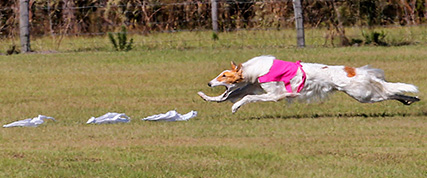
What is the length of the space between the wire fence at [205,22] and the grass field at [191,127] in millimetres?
1800

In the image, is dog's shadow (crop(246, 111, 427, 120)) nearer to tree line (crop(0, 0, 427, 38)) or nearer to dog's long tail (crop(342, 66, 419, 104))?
dog's long tail (crop(342, 66, 419, 104))

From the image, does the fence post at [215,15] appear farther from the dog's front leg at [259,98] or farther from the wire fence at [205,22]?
the dog's front leg at [259,98]

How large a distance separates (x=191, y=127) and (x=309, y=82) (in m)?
1.69

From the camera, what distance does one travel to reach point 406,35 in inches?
802

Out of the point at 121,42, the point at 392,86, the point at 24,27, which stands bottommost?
the point at 392,86

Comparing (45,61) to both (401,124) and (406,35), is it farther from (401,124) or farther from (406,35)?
(401,124)

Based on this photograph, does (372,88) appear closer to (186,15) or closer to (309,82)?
(309,82)

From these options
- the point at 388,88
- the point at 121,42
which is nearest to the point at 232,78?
the point at 388,88

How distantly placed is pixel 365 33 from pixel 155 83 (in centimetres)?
614

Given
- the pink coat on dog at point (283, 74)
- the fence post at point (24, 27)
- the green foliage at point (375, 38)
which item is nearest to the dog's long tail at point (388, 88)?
the pink coat on dog at point (283, 74)

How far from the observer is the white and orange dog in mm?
11477

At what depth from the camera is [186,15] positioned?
2359cm

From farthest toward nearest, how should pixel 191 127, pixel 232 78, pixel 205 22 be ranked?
pixel 205 22, pixel 232 78, pixel 191 127

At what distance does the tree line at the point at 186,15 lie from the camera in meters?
21.6
